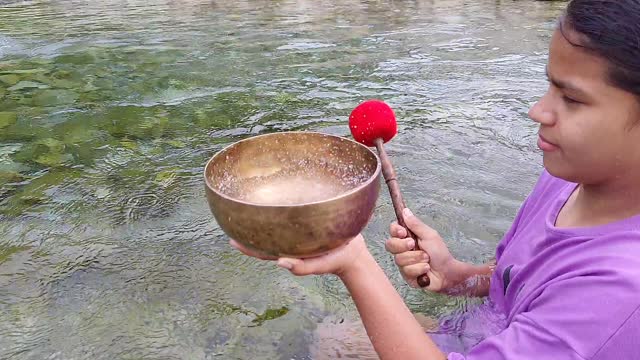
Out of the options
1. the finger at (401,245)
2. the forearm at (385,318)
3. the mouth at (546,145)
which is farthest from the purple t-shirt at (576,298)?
the finger at (401,245)

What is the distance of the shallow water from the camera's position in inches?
102

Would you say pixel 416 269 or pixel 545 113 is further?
pixel 416 269

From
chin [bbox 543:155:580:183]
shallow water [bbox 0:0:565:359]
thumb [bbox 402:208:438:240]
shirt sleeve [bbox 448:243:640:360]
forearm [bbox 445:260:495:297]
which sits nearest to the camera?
shirt sleeve [bbox 448:243:640:360]

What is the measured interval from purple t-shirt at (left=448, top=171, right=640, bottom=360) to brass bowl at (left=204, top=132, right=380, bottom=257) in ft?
1.46

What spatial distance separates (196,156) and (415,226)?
2.56 metres

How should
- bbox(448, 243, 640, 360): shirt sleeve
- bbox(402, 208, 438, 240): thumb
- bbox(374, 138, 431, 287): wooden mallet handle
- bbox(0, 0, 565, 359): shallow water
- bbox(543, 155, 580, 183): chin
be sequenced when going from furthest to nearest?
bbox(0, 0, 565, 359): shallow water
bbox(402, 208, 438, 240): thumb
bbox(374, 138, 431, 287): wooden mallet handle
bbox(543, 155, 580, 183): chin
bbox(448, 243, 640, 360): shirt sleeve

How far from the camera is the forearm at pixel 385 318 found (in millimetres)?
1586

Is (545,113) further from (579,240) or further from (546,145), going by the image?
(579,240)

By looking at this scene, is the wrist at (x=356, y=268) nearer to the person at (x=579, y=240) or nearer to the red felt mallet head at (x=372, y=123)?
the person at (x=579, y=240)

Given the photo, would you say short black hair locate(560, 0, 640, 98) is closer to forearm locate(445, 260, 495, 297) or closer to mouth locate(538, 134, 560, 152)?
mouth locate(538, 134, 560, 152)

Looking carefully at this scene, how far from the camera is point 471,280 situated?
87.2 inches

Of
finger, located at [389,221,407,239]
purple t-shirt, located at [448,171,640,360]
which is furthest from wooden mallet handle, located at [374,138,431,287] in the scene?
purple t-shirt, located at [448,171,640,360]

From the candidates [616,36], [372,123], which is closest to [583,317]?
[616,36]

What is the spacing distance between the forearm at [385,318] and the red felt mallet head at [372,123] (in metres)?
0.47
